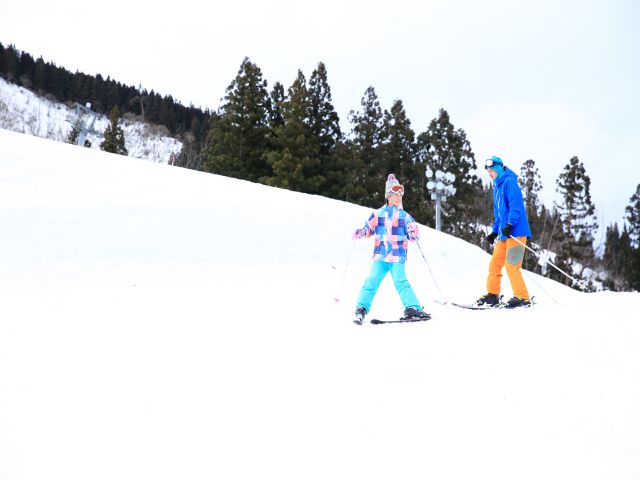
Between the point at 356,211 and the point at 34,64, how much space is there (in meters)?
82.6

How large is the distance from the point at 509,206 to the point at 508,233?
1.30ft

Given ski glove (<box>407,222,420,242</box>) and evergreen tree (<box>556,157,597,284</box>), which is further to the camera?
evergreen tree (<box>556,157,597,284</box>)

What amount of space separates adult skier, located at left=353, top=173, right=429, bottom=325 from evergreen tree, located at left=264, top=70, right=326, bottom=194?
69.8ft

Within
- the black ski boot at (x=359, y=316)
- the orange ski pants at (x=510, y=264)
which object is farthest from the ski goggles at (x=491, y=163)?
the black ski boot at (x=359, y=316)

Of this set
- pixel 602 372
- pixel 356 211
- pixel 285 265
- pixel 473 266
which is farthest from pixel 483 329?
pixel 356 211

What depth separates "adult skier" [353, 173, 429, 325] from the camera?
5.42 meters

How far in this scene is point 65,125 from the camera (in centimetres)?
6234

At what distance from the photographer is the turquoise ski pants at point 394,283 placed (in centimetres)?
543

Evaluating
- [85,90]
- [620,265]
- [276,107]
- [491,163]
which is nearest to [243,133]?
[276,107]

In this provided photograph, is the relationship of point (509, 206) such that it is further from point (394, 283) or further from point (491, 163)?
point (394, 283)

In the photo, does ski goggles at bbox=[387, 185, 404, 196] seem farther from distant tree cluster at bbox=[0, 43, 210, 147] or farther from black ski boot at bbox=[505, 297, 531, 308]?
distant tree cluster at bbox=[0, 43, 210, 147]

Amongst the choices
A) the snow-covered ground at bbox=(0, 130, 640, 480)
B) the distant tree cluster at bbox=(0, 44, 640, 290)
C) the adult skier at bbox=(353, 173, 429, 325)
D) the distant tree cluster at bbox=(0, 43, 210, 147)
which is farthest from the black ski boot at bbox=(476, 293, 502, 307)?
the distant tree cluster at bbox=(0, 43, 210, 147)

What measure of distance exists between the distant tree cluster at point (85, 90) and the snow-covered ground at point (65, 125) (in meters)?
2.06

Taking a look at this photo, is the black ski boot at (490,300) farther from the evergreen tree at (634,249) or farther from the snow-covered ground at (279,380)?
the evergreen tree at (634,249)
